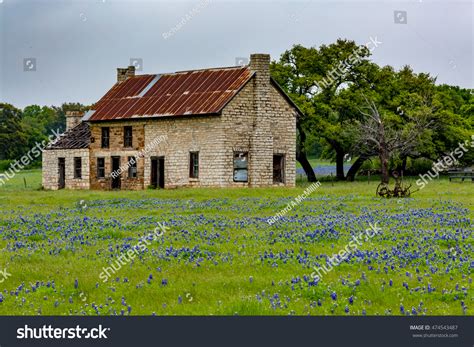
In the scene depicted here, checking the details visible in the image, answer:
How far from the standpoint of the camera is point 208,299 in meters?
9.53

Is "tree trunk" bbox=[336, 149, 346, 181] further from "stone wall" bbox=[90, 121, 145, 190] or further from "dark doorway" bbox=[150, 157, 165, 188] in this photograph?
"stone wall" bbox=[90, 121, 145, 190]

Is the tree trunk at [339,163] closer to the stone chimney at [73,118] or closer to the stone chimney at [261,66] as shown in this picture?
the stone chimney at [261,66]

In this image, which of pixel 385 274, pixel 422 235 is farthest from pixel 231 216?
pixel 385 274

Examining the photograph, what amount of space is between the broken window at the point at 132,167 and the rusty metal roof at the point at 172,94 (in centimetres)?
297

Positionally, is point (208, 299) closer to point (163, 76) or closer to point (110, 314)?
point (110, 314)

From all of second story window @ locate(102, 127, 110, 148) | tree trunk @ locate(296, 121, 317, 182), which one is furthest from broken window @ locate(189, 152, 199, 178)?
tree trunk @ locate(296, 121, 317, 182)

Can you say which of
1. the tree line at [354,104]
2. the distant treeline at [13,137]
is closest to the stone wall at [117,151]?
the tree line at [354,104]

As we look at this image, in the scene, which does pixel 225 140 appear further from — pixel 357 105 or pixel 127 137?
pixel 357 105

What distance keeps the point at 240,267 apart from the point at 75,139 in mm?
44587

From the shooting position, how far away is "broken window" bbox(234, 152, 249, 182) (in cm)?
4412

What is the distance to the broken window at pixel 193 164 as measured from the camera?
4469cm

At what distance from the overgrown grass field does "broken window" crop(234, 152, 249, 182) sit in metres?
24.7

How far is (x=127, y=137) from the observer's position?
49.4 meters

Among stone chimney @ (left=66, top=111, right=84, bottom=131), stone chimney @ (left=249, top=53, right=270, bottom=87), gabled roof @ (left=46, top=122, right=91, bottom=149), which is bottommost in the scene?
gabled roof @ (left=46, top=122, right=91, bottom=149)
